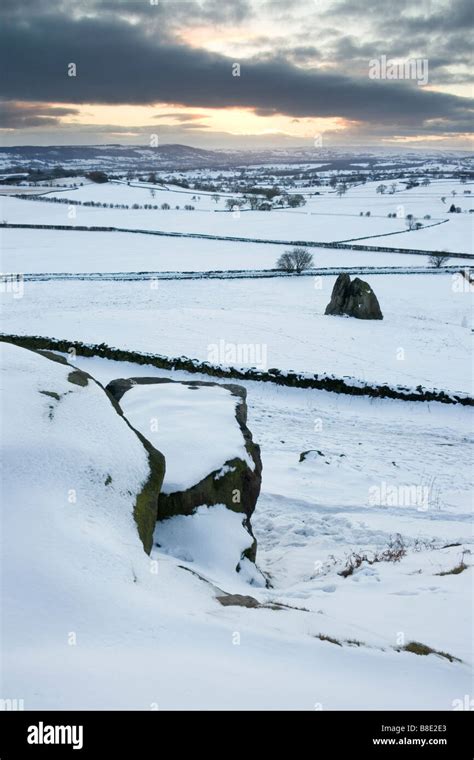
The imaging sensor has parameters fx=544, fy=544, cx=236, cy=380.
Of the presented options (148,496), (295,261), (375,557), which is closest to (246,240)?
(295,261)

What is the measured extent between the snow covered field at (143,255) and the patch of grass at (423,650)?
43066mm

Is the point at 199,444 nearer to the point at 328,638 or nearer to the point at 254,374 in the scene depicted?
the point at 328,638

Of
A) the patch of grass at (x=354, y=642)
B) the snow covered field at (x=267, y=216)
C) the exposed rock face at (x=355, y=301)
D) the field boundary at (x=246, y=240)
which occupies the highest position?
the snow covered field at (x=267, y=216)

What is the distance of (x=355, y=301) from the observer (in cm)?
3172

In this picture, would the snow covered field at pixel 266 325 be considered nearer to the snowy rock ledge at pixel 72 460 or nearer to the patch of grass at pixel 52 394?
the snowy rock ledge at pixel 72 460

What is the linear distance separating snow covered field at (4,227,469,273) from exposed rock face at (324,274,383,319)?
692 inches

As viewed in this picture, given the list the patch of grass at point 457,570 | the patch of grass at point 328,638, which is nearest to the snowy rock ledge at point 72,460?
the patch of grass at point 328,638

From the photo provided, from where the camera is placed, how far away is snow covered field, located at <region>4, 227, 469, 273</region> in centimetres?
4888

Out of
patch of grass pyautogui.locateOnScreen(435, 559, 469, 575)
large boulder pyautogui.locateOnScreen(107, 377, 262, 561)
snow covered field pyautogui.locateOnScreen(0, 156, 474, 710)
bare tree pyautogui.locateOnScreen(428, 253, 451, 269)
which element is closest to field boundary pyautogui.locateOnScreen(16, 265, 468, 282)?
bare tree pyautogui.locateOnScreen(428, 253, 451, 269)

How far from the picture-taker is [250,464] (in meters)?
Result: 9.56

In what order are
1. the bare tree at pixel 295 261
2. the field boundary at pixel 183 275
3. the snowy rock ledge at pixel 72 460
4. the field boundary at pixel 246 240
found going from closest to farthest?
1. the snowy rock ledge at pixel 72 460
2. the field boundary at pixel 183 275
3. the bare tree at pixel 295 261
4. the field boundary at pixel 246 240

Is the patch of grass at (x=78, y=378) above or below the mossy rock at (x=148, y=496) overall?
above

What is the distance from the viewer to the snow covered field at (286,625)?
457 centimetres

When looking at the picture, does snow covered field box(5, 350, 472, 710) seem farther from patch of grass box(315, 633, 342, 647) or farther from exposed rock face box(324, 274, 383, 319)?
exposed rock face box(324, 274, 383, 319)
